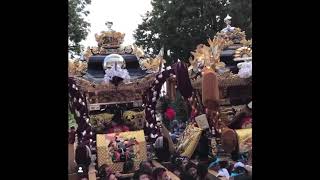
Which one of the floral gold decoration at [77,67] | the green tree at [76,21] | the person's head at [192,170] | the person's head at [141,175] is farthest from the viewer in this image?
the person's head at [192,170]

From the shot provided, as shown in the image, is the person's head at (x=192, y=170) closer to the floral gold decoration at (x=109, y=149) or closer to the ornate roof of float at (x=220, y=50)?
the floral gold decoration at (x=109, y=149)

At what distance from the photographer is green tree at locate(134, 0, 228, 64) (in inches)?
153

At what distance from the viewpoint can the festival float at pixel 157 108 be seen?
3.79 meters

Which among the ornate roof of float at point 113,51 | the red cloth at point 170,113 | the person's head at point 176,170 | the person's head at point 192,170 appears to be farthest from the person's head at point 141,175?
the ornate roof of float at point 113,51

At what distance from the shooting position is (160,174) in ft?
12.8

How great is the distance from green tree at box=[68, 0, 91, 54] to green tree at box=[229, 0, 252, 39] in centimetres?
116

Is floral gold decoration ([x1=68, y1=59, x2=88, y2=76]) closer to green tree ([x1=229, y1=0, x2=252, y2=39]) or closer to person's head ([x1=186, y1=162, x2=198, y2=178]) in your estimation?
person's head ([x1=186, y1=162, x2=198, y2=178])

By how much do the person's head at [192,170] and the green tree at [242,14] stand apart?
1.18 metres

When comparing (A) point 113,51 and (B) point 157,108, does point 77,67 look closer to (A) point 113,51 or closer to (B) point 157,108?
(A) point 113,51
